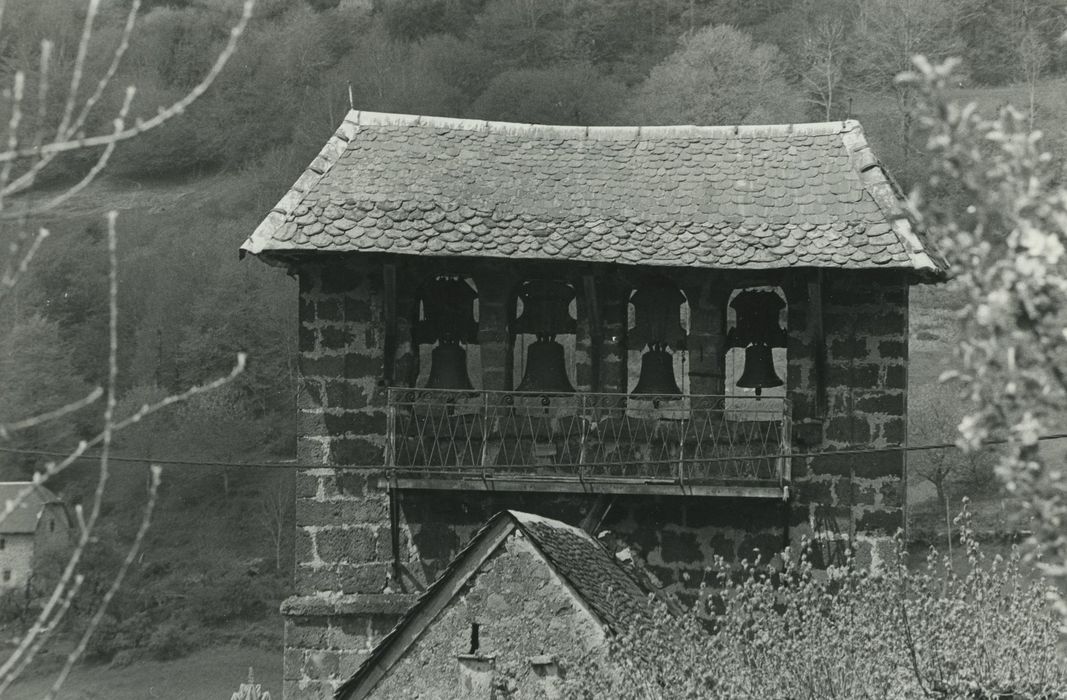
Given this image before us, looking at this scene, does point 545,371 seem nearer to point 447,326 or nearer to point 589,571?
point 447,326

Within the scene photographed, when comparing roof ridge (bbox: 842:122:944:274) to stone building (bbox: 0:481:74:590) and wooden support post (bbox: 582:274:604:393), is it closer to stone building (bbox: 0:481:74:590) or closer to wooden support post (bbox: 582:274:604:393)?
wooden support post (bbox: 582:274:604:393)

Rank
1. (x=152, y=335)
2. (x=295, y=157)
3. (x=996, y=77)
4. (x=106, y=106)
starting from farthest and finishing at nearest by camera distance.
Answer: (x=106, y=106)
(x=996, y=77)
(x=295, y=157)
(x=152, y=335)

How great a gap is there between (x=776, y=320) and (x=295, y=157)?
48110 mm

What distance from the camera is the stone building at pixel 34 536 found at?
144 feet

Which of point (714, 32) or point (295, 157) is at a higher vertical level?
point (714, 32)

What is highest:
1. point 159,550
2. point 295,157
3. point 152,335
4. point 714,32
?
point 714,32

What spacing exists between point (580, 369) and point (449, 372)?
1.09 m

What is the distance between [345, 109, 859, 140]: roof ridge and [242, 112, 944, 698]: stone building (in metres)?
0.63

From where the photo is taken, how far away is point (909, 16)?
6256 cm

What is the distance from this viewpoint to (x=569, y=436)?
1534 cm

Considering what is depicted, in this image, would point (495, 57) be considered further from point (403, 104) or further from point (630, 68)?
point (403, 104)

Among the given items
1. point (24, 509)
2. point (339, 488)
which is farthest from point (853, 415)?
point (24, 509)

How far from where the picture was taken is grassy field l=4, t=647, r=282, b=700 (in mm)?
38438

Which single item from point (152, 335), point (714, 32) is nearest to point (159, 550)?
point (152, 335)
